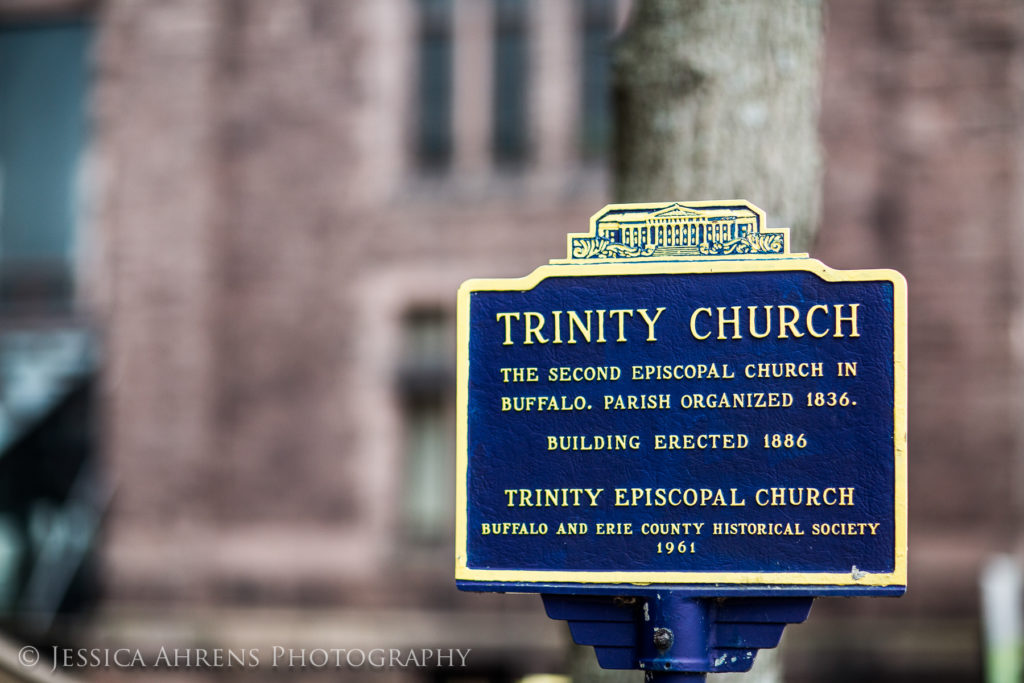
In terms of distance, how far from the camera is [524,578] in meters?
3.13

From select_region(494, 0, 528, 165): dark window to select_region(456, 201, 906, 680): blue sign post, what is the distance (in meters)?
9.52

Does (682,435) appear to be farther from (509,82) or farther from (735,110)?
(509,82)

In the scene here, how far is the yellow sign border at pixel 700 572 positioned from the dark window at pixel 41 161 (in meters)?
11.5

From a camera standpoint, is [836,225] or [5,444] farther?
[5,444]

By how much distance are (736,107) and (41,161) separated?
11.5 metres

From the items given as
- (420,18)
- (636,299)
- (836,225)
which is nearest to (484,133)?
(420,18)

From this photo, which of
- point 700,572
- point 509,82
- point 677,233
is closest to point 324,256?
point 509,82

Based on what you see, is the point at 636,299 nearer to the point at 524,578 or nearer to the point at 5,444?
the point at 524,578

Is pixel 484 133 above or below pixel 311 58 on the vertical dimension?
below

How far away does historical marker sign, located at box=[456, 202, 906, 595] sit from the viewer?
10.0 feet

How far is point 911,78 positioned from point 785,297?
919cm

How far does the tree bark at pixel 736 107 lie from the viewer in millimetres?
4344

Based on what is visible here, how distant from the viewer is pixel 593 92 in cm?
1244

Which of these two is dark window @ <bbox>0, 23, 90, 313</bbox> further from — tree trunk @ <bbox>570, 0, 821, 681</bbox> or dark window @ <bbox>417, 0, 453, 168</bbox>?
tree trunk @ <bbox>570, 0, 821, 681</bbox>
